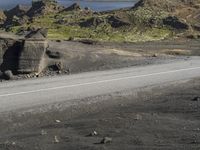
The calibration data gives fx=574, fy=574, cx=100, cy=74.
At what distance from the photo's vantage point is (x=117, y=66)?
25391mm

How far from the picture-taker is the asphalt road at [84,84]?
53.4ft

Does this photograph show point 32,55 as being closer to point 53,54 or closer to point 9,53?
point 9,53

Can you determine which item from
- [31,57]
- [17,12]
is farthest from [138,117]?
[17,12]

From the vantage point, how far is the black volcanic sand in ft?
35.6

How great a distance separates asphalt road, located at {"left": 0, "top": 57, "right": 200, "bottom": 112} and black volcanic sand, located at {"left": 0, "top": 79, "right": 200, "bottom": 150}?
0.87 metres

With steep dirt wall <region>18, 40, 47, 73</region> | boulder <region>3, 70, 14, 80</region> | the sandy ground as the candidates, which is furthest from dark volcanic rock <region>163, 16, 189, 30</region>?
boulder <region>3, 70, 14, 80</region>

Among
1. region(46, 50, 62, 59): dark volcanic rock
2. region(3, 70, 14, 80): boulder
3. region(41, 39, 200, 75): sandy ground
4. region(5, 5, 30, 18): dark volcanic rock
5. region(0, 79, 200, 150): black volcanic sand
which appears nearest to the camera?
region(0, 79, 200, 150): black volcanic sand

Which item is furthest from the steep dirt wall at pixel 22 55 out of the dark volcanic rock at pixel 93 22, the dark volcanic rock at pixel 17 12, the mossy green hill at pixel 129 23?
the dark volcanic rock at pixel 17 12

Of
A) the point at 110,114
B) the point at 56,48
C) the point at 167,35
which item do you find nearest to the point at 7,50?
the point at 56,48

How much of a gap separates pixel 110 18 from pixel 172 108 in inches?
1241

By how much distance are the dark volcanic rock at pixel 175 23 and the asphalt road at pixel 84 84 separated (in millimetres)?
19025

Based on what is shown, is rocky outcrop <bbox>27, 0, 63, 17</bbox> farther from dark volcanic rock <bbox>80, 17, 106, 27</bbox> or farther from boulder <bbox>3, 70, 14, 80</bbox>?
boulder <bbox>3, 70, 14, 80</bbox>

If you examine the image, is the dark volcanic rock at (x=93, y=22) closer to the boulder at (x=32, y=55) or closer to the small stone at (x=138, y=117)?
the boulder at (x=32, y=55)

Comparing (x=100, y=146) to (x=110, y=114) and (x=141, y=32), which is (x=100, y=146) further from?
(x=141, y=32)
